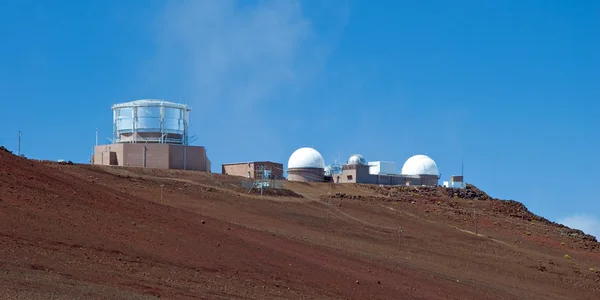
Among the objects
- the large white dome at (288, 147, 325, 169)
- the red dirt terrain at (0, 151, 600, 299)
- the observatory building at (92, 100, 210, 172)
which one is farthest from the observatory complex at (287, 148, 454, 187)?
the observatory building at (92, 100, 210, 172)

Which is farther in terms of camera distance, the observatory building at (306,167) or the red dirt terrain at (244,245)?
the observatory building at (306,167)

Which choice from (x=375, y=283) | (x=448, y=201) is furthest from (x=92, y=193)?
(x=448, y=201)

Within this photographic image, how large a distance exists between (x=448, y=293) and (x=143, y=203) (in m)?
11.3

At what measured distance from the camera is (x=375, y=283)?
28375 millimetres

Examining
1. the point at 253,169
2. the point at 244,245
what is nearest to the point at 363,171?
the point at 253,169

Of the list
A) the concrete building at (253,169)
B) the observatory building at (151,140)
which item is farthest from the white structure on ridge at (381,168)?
the observatory building at (151,140)

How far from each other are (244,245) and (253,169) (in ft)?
103

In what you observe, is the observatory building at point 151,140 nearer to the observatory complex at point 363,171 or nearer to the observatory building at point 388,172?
the observatory complex at point 363,171

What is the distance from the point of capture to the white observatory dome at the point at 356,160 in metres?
77.2

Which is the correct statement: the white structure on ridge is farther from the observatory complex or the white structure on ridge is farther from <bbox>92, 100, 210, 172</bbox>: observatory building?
<bbox>92, 100, 210, 172</bbox>: observatory building

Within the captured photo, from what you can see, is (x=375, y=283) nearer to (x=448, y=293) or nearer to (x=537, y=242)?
(x=448, y=293)

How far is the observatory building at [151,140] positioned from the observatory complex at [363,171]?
16491 millimetres

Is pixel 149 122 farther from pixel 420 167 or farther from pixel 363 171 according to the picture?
pixel 420 167

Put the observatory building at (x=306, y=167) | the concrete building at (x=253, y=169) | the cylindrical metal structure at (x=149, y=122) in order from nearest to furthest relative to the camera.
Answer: the cylindrical metal structure at (x=149, y=122) < the concrete building at (x=253, y=169) < the observatory building at (x=306, y=167)
